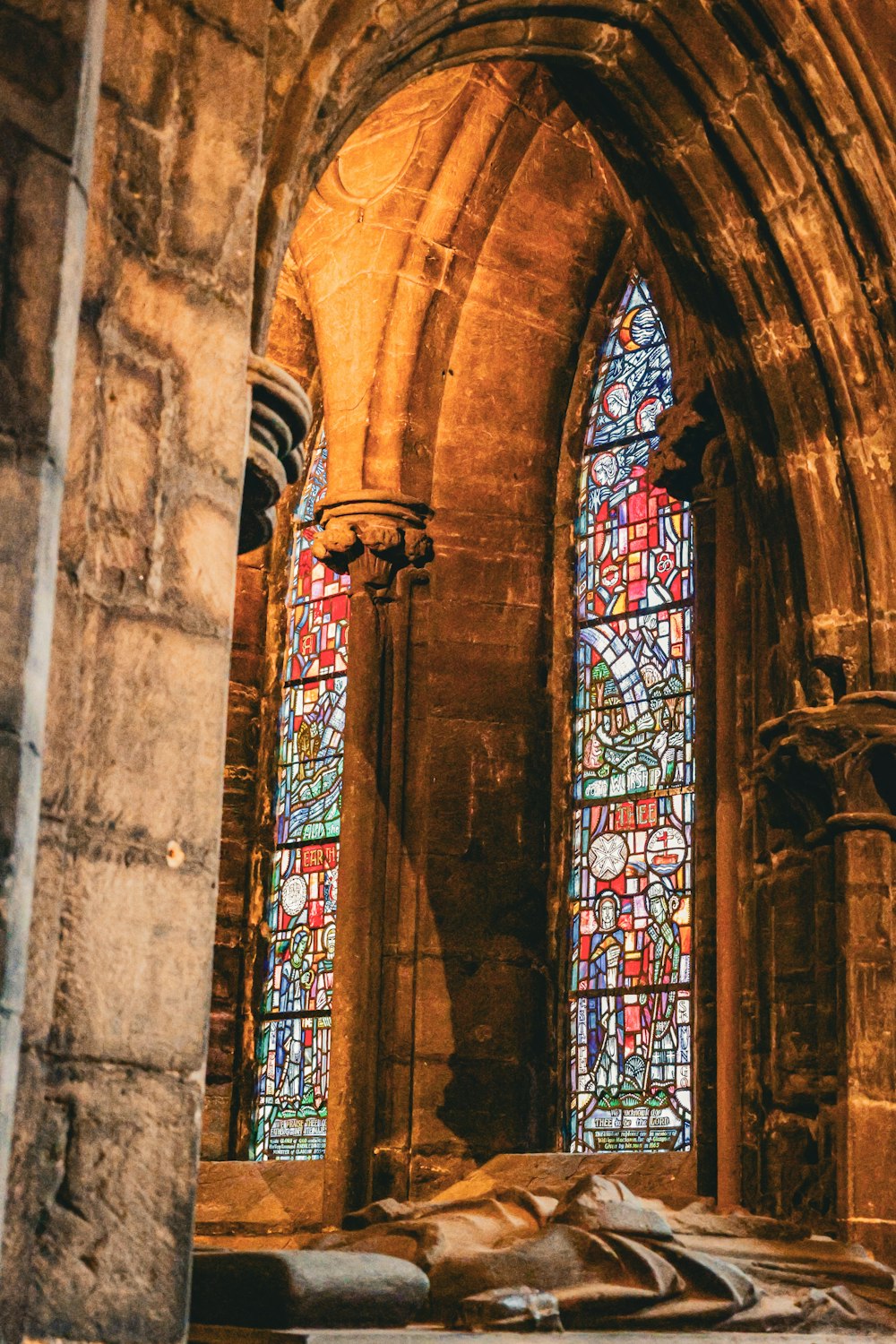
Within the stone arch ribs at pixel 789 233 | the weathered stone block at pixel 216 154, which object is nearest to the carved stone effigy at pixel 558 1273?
the stone arch ribs at pixel 789 233

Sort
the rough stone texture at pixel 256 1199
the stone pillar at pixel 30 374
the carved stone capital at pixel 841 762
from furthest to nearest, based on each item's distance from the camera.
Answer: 1. the rough stone texture at pixel 256 1199
2. the carved stone capital at pixel 841 762
3. the stone pillar at pixel 30 374

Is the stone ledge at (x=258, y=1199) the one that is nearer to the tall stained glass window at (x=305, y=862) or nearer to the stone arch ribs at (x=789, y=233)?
the tall stained glass window at (x=305, y=862)

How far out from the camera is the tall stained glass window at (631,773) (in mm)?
8656

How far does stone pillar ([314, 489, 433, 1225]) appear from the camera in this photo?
A: 850 cm

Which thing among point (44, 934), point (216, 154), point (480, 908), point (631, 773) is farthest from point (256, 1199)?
point (216, 154)

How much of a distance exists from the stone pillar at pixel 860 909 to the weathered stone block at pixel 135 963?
3.25m

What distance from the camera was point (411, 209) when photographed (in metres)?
9.35

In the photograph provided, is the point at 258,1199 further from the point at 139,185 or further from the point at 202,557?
the point at 139,185

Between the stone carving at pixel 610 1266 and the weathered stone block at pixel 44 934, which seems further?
the stone carving at pixel 610 1266

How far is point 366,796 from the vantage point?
895 centimetres

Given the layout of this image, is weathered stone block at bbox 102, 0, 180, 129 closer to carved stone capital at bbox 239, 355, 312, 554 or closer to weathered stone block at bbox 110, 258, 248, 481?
weathered stone block at bbox 110, 258, 248, 481

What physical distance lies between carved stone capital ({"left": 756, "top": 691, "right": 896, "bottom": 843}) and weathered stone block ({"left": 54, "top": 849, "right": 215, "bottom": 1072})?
3.35 meters

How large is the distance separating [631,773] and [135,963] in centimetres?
575

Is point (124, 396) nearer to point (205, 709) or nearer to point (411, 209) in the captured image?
point (205, 709)
